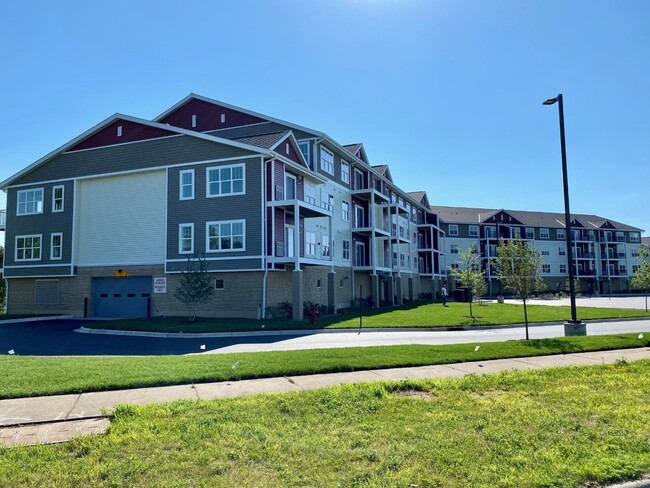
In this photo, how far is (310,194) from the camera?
102 feet

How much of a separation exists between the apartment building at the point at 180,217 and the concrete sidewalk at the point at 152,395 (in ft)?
47.5

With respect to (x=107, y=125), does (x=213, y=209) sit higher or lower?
lower

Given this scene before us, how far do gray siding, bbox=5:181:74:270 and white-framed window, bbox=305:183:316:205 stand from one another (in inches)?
584

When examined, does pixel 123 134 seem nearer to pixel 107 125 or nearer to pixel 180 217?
pixel 107 125

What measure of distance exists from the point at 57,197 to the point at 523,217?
72021 millimetres

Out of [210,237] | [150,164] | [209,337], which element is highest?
[150,164]

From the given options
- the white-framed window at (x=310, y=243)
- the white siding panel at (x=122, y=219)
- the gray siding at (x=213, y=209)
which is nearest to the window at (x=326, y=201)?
the white-framed window at (x=310, y=243)

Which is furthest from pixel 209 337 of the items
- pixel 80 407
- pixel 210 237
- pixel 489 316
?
pixel 489 316

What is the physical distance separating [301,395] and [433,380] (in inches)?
95.4

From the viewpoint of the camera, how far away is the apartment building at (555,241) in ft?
249

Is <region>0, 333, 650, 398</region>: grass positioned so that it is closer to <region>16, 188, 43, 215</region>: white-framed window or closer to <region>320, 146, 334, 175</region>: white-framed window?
<region>320, 146, 334, 175</region>: white-framed window

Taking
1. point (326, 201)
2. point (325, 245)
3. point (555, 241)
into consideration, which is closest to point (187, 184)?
point (326, 201)

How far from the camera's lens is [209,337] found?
18.9 metres

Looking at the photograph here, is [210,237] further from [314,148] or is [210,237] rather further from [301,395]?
[301,395]
